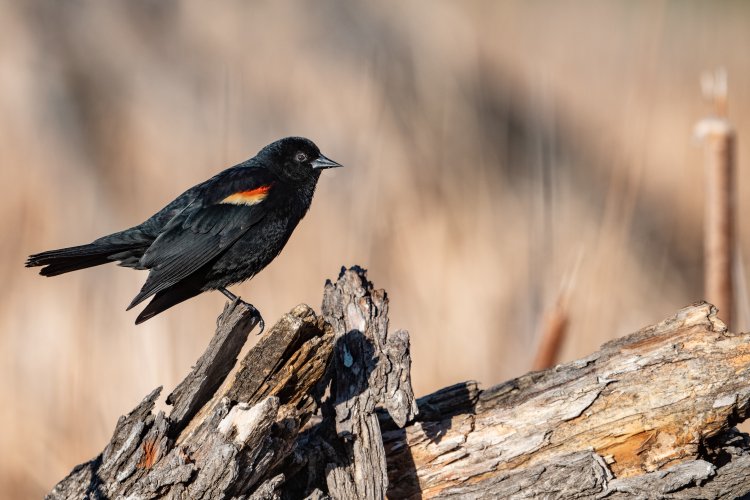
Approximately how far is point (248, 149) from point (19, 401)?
2.08 metres

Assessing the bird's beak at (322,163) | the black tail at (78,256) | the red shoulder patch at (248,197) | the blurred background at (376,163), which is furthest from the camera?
the blurred background at (376,163)

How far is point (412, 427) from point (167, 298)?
130 centimetres

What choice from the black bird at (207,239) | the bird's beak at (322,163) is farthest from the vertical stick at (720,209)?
the black bird at (207,239)

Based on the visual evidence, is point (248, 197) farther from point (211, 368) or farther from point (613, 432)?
point (613, 432)

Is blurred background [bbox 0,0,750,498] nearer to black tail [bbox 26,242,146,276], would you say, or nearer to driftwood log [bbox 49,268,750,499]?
black tail [bbox 26,242,146,276]

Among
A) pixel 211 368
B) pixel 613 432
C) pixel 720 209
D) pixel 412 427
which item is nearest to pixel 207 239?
pixel 211 368

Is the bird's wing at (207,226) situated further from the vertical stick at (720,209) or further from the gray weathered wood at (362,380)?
the vertical stick at (720,209)

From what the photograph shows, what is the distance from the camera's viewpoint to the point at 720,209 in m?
3.28

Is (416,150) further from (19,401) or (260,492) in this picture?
(260,492)

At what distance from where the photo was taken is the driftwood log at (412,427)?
232 centimetres

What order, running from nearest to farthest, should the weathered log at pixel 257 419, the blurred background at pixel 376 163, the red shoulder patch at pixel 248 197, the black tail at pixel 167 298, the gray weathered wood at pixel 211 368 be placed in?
1. the weathered log at pixel 257 419
2. the gray weathered wood at pixel 211 368
3. the black tail at pixel 167 298
4. the red shoulder patch at pixel 248 197
5. the blurred background at pixel 376 163

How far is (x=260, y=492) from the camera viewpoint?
7.45ft

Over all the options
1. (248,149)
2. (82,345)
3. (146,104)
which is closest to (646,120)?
(248,149)

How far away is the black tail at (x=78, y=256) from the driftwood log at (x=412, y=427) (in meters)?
0.89
